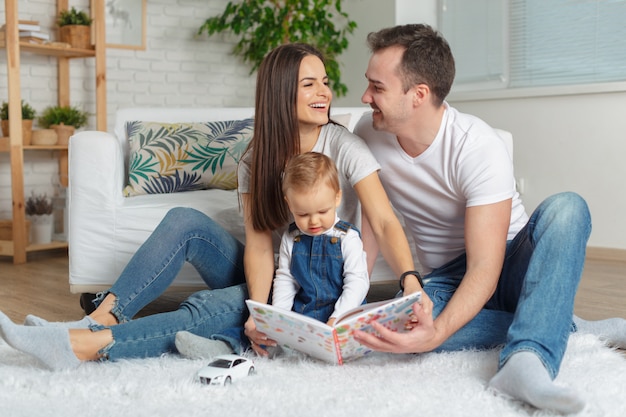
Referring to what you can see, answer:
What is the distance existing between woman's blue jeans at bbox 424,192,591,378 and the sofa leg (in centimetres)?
119

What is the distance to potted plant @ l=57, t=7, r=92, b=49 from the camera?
169 inches

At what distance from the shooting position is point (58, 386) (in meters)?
1.68

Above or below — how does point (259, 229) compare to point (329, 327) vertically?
above

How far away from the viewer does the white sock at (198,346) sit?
1.85 metres

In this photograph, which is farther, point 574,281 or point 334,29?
point 334,29

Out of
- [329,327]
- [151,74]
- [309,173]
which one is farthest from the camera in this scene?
[151,74]

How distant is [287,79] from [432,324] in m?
0.73

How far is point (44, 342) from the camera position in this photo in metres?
1.75

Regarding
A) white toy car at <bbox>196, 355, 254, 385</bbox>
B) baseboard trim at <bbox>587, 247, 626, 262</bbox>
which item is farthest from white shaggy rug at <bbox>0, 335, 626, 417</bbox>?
baseboard trim at <bbox>587, 247, 626, 262</bbox>

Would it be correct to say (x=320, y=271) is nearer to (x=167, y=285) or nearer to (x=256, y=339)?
(x=256, y=339)

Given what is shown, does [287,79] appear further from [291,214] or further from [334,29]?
[334,29]

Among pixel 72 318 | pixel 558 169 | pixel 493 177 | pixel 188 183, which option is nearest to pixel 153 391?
pixel 493 177

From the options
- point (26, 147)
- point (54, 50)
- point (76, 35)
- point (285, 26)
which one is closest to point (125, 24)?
point (76, 35)

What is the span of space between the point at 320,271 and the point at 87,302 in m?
1.04
